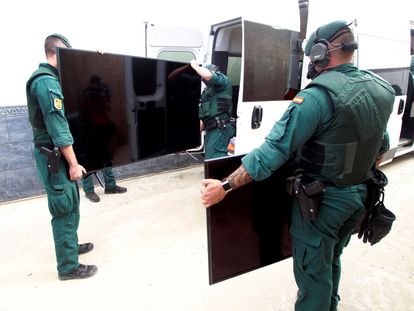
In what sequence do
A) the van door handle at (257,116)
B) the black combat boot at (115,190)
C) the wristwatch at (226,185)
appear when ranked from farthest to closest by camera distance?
the black combat boot at (115,190) → the van door handle at (257,116) → the wristwatch at (226,185)

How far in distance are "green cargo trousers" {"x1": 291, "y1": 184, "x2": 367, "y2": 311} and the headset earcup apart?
2.14ft

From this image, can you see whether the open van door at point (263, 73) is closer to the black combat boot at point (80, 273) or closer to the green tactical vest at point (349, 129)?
the green tactical vest at point (349, 129)

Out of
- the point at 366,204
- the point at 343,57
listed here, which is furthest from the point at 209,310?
the point at 343,57

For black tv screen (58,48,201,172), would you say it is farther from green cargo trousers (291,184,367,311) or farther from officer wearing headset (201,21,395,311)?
green cargo trousers (291,184,367,311)

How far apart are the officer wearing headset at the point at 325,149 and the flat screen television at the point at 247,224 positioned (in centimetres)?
21

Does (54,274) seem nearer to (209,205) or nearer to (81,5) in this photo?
(209,205)

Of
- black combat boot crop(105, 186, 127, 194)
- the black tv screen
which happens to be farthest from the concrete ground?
the black tv screen

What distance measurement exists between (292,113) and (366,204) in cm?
83

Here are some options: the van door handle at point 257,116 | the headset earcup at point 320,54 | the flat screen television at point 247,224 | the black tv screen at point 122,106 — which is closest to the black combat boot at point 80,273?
the black tv screen at point 122,106

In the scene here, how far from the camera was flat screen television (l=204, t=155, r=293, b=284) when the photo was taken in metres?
1.80

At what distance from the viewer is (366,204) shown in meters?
1.88

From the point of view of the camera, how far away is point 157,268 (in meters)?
2.66

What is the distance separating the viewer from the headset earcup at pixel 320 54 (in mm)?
1571

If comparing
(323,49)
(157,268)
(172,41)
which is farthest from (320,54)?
(172,41)
